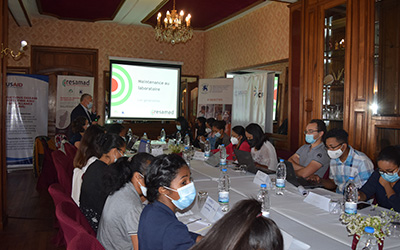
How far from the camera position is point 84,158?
9.71ft

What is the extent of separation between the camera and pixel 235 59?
7.82 metres

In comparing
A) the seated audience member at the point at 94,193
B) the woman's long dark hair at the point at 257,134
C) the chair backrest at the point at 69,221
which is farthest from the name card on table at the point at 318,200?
the woman's long dark hair at the point at 257,134

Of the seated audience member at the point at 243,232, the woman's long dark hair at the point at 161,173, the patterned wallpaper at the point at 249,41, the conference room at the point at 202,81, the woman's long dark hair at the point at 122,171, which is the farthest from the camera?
the patterned wallpaper at the point at 249,41

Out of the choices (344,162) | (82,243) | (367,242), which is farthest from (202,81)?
(82,243)

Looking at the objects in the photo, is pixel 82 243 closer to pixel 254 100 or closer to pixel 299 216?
pixel 299 216

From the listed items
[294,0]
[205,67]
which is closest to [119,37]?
[205,67]

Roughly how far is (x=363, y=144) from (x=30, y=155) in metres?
6.56

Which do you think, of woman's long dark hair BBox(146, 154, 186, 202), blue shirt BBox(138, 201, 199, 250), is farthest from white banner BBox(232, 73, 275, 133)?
blue shirt BBox(138, 201, 199, 250)

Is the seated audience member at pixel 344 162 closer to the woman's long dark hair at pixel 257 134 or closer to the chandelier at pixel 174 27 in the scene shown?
the woman's long dark hair at pixel 257 134

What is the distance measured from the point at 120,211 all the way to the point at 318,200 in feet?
4.51

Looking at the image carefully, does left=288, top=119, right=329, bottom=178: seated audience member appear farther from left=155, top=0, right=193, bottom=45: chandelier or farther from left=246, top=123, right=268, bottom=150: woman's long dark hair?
left=155, top=0, right=193, bottom=45: chandelier

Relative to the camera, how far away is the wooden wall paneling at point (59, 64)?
26.6 ft

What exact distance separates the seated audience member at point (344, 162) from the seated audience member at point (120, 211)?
1844 mm

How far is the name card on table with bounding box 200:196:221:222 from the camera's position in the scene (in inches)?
81.7
